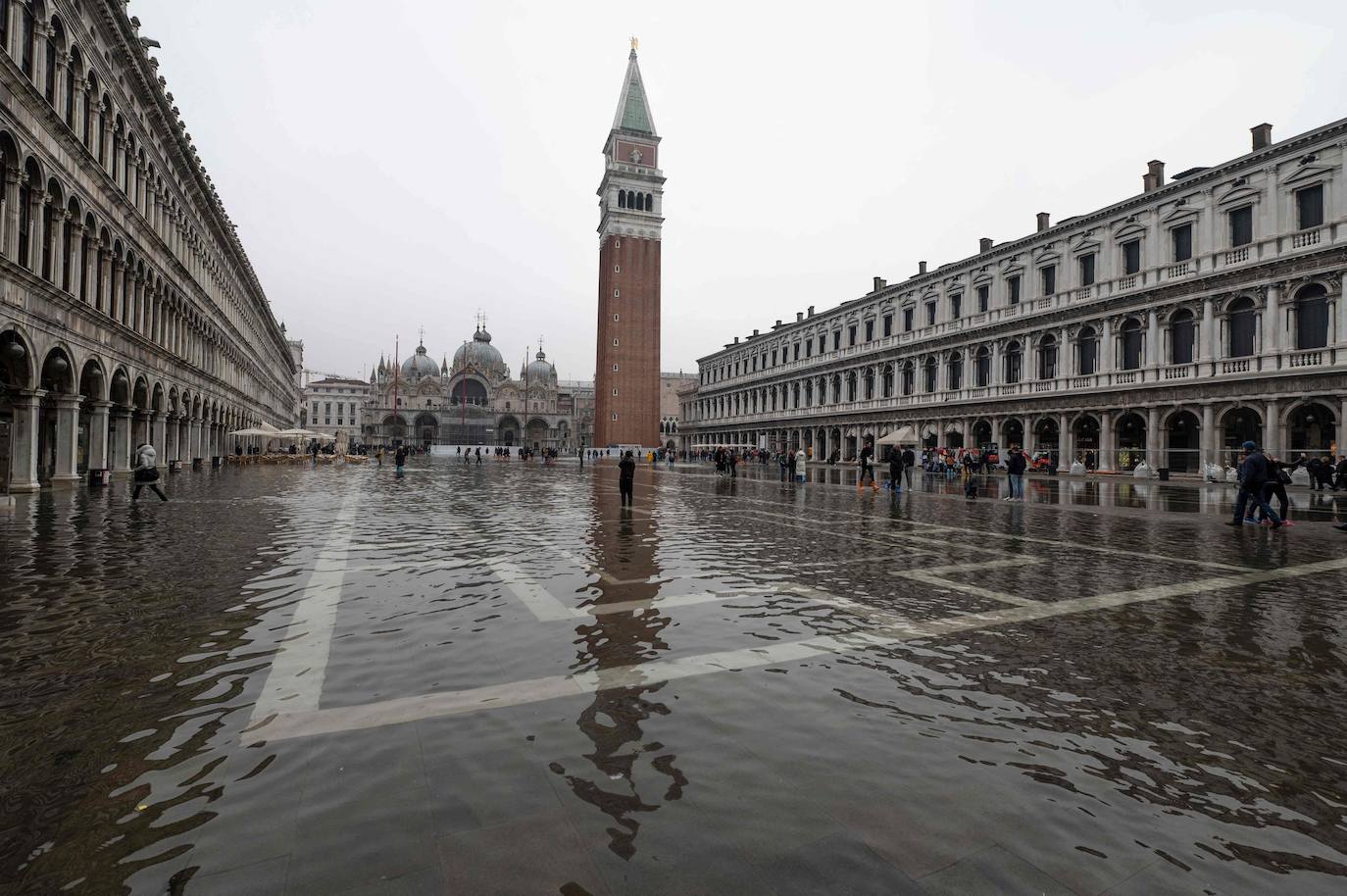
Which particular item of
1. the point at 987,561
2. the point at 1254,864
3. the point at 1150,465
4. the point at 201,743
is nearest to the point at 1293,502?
the point at 1150,465

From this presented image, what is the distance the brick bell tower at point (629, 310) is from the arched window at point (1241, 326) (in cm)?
5699

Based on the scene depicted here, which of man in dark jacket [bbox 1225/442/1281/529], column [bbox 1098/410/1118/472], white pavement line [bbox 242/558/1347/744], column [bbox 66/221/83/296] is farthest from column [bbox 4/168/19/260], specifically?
column [bbox 1098/410/1118/472]

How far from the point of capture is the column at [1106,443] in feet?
112

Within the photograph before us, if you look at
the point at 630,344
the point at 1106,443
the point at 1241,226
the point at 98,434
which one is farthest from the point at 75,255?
the point at 630,344

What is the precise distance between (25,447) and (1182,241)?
150ft

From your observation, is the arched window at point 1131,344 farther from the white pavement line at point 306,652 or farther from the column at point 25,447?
the column at point 25,447

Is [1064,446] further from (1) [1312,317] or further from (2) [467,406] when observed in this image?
(2) [467,406]

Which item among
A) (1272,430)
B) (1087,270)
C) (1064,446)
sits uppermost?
(1087,270)

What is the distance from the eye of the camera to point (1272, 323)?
27.8 m

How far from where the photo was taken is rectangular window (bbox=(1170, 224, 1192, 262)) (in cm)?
3156

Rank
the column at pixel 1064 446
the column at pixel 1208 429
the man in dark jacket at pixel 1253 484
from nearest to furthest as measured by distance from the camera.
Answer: the man in dark jacket at pixel 1253 484 < the column at pixel 1208 429 < the column at pixel 1064 446

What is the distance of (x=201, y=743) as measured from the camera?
135 inches

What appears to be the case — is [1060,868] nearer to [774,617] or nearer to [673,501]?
[774,617]

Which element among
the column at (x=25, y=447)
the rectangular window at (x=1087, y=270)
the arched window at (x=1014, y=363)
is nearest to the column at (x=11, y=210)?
the column at (x=25, y=447)
